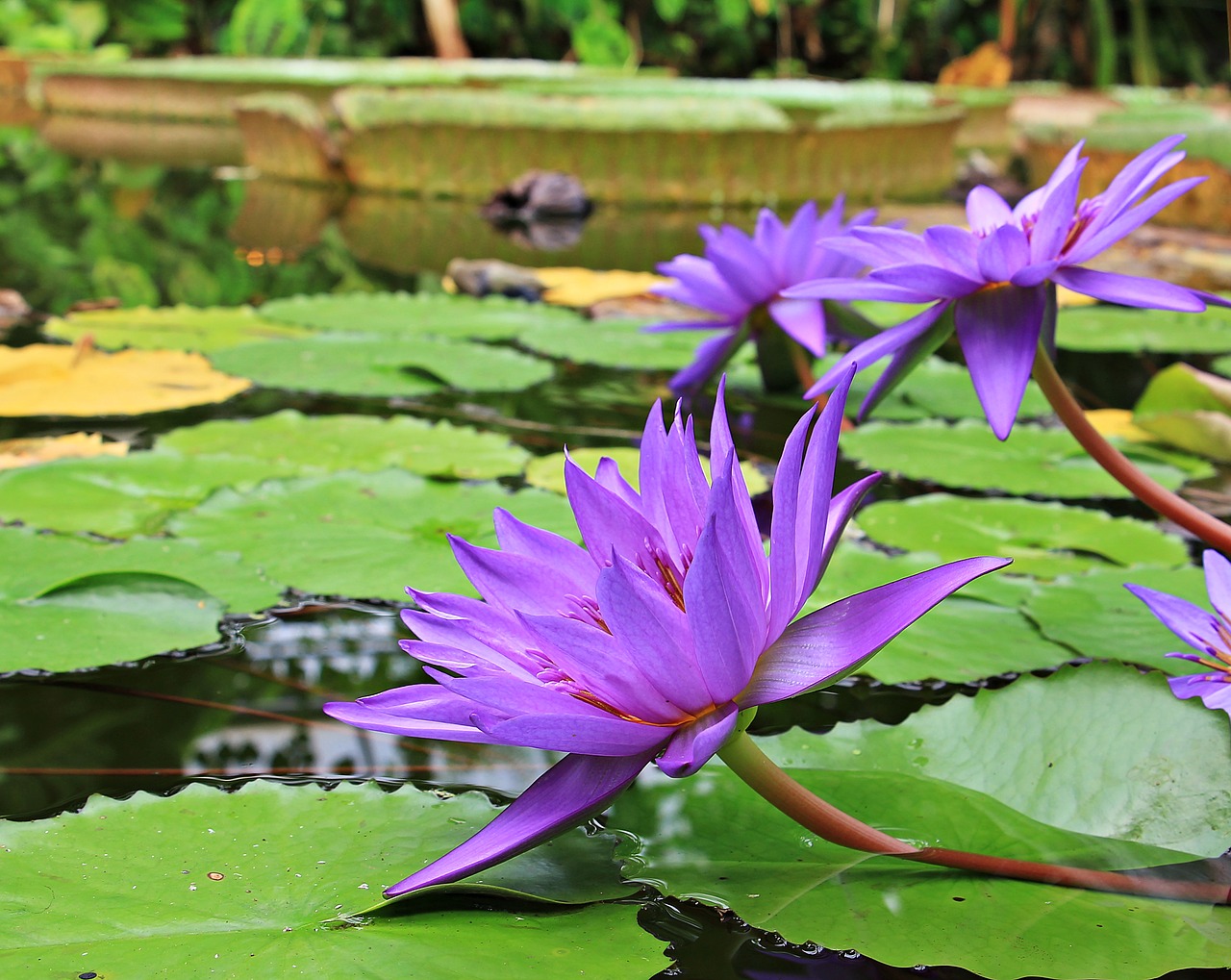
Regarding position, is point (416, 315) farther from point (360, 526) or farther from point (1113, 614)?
point (1113, 614)

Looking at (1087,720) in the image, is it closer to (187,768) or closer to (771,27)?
(187,768)

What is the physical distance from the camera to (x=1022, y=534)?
119 centimetres

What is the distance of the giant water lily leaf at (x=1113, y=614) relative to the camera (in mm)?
903

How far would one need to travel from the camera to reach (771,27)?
455 inches

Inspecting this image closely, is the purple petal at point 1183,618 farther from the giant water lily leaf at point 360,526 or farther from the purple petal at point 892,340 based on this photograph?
the giant water lily leaf at point 360,526

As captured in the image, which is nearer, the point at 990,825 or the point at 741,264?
the point at 990,825

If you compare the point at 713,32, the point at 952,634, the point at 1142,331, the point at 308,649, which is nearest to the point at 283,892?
the point at 308,649

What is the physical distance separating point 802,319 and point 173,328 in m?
1.29

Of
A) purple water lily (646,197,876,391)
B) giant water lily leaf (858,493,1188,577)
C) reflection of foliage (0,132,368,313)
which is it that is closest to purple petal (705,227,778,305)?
purple water lily (646,197,876,391)

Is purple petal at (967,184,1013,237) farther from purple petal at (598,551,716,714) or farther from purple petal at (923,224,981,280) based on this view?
purple petal at (598,551,716,714)

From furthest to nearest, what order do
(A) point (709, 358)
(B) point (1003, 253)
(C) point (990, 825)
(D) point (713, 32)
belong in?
(D) point (713, 32), (A) point (709, 358), (B) point (1003, 253), (C) point (990, 825)

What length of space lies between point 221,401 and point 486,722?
1351 millimetres

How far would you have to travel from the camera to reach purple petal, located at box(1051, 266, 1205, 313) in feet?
2.37

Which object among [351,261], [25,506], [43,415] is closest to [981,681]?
[25,506]
